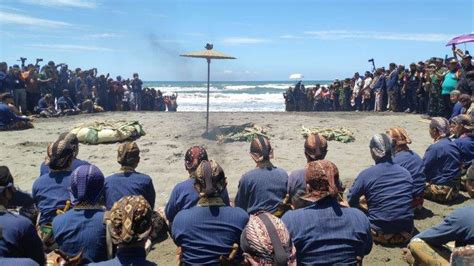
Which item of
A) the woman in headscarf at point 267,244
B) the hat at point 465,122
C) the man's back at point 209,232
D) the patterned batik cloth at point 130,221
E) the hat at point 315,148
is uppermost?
the hat at point 465,122

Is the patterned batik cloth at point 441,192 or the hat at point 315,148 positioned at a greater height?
the hat at point 315,148

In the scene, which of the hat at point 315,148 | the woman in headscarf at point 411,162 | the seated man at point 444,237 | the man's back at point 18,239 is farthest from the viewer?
the woman in headscarf at point 411,162

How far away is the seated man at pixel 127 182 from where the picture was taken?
496 cm

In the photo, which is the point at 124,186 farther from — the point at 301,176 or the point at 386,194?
the point at 386,194

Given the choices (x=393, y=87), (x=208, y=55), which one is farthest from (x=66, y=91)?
(x=393, y=87)

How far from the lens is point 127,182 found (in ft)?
16.5

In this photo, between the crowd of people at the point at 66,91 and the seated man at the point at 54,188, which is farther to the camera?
the crowd of people at the point at 66,91

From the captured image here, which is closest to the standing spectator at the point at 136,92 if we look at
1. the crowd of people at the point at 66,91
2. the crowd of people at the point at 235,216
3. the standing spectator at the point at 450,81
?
the crowd of people at the point at 66,91

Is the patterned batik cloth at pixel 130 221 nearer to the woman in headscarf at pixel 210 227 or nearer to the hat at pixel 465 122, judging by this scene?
the woman in headscarf at pixel 210 227

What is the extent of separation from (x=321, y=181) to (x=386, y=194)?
2080mm

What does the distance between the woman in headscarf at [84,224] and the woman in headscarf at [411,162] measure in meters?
4.16

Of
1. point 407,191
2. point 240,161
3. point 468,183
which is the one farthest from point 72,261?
point 240,161

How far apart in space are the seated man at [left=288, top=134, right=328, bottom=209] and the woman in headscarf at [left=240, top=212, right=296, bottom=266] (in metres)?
1.75

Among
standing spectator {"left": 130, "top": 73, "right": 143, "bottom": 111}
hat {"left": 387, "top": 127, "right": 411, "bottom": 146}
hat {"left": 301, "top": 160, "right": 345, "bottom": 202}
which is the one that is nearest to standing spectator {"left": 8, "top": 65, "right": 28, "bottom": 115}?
standing spectator {"left": 130, "top": 73, "right": 143, "bottom": 111}
